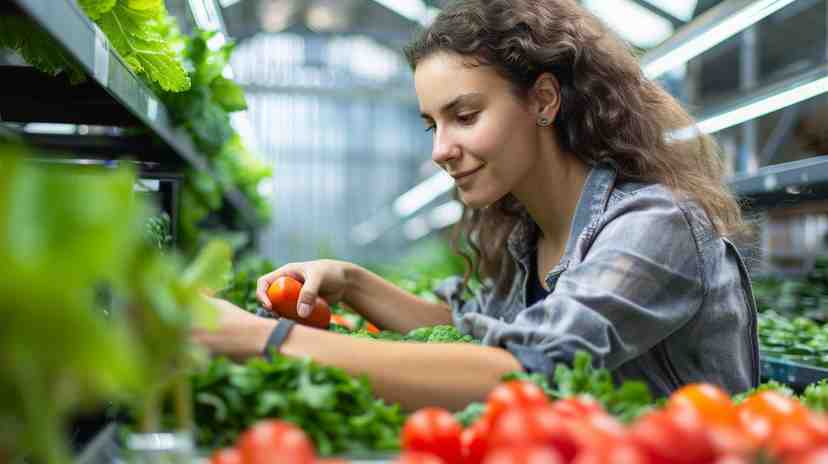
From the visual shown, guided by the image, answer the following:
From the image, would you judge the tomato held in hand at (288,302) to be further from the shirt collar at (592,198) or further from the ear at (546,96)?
the ear at (546,96)

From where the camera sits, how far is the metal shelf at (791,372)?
2305mm

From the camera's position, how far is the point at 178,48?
3.11 metres

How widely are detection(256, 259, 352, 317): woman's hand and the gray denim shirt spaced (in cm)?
44

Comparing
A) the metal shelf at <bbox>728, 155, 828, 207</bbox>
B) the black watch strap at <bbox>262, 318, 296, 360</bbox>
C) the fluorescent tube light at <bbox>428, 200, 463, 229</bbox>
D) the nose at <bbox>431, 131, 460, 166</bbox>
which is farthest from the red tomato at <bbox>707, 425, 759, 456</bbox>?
the fluorescent tube light at <bbox>428, 200, 463, 229</bbox>

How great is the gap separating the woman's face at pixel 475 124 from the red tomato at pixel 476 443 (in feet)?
3.46

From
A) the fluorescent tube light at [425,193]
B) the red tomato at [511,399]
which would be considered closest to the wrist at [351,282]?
the red tomato at [511,399]

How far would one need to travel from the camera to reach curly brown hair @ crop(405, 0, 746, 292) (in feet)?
6.66

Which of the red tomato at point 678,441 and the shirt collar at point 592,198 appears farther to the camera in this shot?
the shirt collar at point 592,198

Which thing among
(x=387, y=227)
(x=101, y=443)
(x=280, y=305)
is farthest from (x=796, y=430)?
(x=387, y=227)

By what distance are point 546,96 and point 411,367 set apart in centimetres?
101

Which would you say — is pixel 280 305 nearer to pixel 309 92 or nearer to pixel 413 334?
pixel 413 334

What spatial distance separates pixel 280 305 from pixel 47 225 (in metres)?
1.52

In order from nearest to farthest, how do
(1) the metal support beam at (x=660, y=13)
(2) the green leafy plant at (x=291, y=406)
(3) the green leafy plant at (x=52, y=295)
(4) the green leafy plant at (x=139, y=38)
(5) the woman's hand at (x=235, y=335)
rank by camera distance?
(3) the green leafy plant at (x=52, y=295) < (2) the green leafy plant at (x=291, y=406) < (5) the woman's hand at (x=235, y=335) < (4) the green leafy plant at (x=139, y=38) < (1) the metal support beam at (x=660, y=13)

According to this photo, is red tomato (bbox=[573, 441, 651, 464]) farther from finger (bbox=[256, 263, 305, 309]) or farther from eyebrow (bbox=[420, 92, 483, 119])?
finger (bbox=[256, 263, 305, 309])
